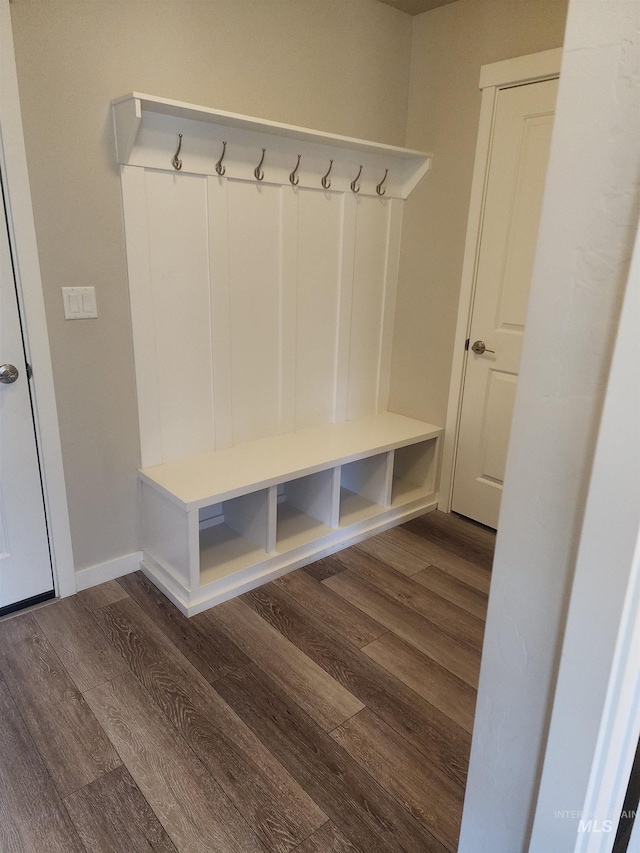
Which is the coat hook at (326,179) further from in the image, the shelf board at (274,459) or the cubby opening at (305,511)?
the cubby opening at (305,511)

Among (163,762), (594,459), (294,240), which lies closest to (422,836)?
(163,762)

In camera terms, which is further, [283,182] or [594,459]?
[283,182]

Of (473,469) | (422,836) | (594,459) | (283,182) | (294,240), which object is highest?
(283,182)

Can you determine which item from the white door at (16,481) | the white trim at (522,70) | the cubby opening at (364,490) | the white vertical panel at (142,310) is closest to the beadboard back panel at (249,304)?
the white vertical panel at (142,310)

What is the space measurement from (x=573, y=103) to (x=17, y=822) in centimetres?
185

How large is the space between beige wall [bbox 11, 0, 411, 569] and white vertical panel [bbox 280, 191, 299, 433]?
384mm

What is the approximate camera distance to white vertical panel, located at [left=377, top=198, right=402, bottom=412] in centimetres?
301

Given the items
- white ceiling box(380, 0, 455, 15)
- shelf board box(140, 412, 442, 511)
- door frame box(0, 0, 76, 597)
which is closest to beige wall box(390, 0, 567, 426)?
white ceiling box(380, 0, 455, 15)

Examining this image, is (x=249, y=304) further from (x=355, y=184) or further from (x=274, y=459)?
(x=355, y=184)

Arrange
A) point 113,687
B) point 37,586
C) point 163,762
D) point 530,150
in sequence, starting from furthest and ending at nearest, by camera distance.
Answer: point 530,150 < point 37,586 < point 113,687 < point 163,762

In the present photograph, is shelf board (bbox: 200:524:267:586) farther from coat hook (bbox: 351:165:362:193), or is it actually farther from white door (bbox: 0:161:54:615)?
coat hook (bbox: 351:165:362:193)

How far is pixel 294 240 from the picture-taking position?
2617 mm

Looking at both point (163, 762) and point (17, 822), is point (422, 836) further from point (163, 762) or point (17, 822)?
point (17, 822)

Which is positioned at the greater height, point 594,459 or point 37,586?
point 594,459
